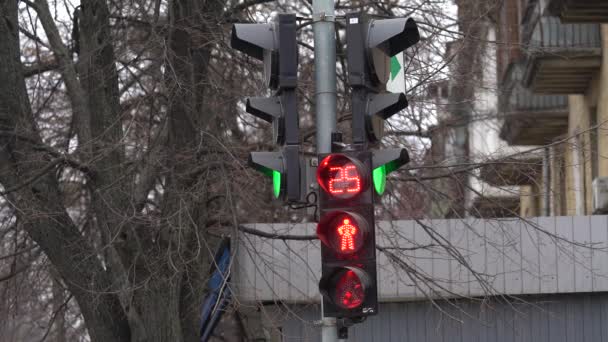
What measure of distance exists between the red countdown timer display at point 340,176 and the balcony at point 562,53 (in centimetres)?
1032

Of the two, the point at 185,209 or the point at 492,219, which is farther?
the point at 492,219

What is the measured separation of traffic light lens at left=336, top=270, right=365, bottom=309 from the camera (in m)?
6.77

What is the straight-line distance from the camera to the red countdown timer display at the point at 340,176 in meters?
6.82

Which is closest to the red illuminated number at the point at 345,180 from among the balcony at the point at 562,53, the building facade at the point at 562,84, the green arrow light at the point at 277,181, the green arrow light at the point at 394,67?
the green arrow light at the point at 277,181

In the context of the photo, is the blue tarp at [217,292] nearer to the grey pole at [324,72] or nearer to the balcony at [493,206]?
the balcony at [493,206]

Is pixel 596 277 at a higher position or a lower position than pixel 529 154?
lower

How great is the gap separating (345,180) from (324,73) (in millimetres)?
878

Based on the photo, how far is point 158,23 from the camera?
460 inches

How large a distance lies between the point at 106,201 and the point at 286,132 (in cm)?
403

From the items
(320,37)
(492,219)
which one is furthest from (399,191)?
(320,37)

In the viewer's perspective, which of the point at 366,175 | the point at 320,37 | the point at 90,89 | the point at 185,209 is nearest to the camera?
the point at 366,175

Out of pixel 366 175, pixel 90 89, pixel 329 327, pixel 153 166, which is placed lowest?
pixel 329 327

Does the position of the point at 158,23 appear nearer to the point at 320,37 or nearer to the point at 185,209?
the point at 185,209

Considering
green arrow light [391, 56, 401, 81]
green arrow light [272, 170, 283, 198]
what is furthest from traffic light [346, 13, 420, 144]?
green arrow light [391, 56, 401, 81]
